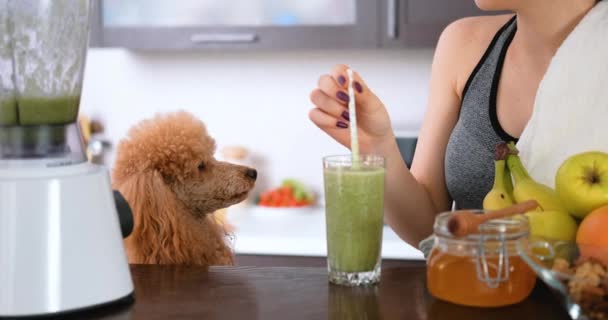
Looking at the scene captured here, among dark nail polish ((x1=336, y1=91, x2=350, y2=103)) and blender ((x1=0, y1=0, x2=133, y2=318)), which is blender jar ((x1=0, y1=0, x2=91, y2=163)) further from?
dark nail polish ((x1=336, y1=91, x2=350, y2=103))

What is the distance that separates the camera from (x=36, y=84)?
919 millimetres

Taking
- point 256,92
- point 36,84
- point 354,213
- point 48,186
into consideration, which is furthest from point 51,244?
point 256,92

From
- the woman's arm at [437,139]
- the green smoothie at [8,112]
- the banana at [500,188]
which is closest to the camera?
the green smoothie at [8,112]

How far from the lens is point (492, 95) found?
1.49 meters

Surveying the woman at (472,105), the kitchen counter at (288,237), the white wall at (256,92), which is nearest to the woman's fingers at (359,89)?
the woman at (472,105)

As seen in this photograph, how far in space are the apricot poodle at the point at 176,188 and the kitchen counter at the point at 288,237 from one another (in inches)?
31.8

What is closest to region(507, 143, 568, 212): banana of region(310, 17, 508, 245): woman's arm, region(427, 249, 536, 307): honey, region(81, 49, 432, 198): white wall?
region(427, 249, 536, 307): honey

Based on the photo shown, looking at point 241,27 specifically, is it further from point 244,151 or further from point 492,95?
point 492,95

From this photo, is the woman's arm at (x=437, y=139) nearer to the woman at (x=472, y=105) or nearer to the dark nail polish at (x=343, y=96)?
the woman at (x=472, y=105)

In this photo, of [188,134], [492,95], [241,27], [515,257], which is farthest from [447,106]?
[241,27]

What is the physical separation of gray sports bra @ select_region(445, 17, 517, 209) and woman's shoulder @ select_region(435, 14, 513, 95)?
0.02m

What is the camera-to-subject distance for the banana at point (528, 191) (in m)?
0.98

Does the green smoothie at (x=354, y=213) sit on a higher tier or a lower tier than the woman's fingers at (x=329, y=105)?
lower

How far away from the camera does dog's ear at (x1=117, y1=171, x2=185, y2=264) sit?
136 cm
